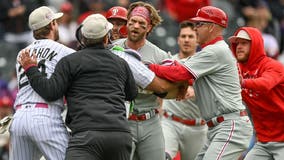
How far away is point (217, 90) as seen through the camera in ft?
31.3

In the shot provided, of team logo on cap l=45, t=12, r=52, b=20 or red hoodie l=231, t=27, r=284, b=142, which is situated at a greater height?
team logo on cap l=45, t=12, r=52, b=20

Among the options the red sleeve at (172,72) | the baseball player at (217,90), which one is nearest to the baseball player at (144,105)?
the baseball player at (217,90)

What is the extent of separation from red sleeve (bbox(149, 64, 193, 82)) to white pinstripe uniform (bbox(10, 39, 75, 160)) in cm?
108

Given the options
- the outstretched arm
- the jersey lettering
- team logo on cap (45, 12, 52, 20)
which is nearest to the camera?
the outstretched arm

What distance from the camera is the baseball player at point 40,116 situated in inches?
336

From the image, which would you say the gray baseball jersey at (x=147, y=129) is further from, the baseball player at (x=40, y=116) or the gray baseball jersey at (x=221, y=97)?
the baseball player at (x=40, y=116)

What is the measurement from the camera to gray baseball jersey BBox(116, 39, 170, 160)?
1009 cm

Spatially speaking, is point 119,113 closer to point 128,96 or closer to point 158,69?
point 128,96

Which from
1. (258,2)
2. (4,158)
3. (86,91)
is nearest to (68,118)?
(86,91)

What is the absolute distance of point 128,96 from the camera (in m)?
8.71

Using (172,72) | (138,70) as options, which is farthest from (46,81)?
(172,72)

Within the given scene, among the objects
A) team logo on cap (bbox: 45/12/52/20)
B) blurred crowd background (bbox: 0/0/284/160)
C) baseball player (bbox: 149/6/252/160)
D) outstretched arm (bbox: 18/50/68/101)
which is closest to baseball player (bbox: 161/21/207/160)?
baseball player (bbox: 149/6/252/160)

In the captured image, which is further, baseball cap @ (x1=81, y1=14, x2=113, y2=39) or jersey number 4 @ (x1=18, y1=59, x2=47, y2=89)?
jersey number 4 @ (x1=18, y1=59, x2=47, y2=89)

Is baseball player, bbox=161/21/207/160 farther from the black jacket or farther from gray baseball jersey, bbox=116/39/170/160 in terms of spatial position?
the black jacket
